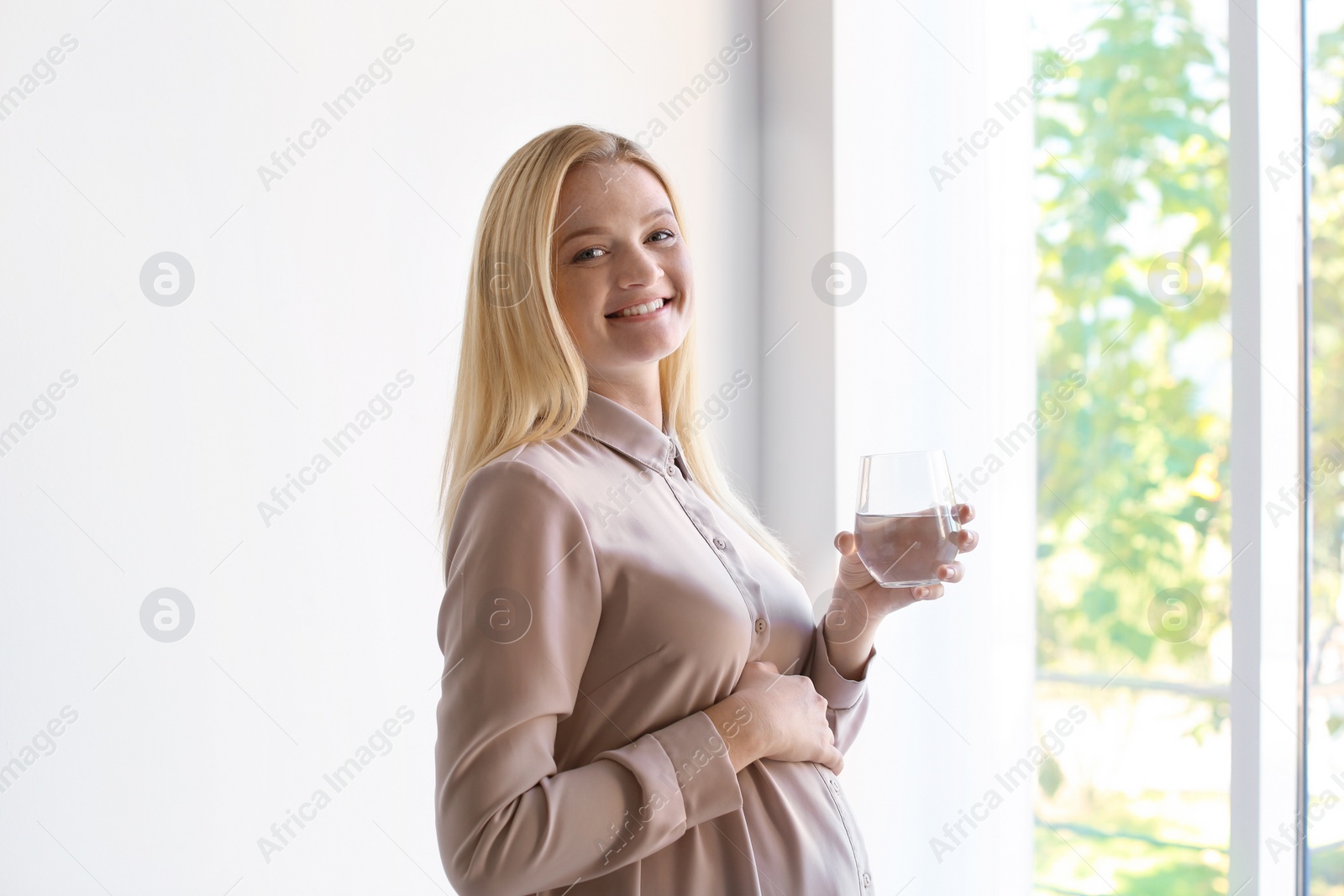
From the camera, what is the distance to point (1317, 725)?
73.0 inches

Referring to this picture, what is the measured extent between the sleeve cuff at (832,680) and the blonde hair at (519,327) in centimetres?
46

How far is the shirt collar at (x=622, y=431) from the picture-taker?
1.33 metres

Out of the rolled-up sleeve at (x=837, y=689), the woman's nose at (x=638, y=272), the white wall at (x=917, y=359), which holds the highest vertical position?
the white wall at (x=917, y=359)

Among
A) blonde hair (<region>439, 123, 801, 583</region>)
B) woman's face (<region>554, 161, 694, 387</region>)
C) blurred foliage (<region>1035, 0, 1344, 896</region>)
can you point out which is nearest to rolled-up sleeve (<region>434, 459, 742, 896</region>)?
blonde hair (<region>439, 123, 801, 583</region>)

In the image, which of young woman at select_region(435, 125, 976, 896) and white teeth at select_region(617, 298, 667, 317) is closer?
young woman at select_region(435, 125, 976, 896)

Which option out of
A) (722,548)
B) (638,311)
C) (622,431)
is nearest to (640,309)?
(638,311)

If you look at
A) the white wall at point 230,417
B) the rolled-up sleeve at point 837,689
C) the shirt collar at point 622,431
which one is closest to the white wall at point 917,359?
the white wall at point 230,417

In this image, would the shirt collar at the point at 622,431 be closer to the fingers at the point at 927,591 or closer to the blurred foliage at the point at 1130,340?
the fingers at the point at 927,591

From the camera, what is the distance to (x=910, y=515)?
116 centimetres

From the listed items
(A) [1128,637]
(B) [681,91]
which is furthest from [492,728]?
(A) [1128,637]

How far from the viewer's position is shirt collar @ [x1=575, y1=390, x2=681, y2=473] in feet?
4.35

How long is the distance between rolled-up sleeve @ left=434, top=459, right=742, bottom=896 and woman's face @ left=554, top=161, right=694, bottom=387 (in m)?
0.28

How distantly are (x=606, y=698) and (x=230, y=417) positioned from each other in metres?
0.86

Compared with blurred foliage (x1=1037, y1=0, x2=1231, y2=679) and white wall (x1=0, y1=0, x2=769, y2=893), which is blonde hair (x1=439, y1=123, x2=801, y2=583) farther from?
blurred foliage (x1=1037, y1=0, x2=1231, y2=679)
